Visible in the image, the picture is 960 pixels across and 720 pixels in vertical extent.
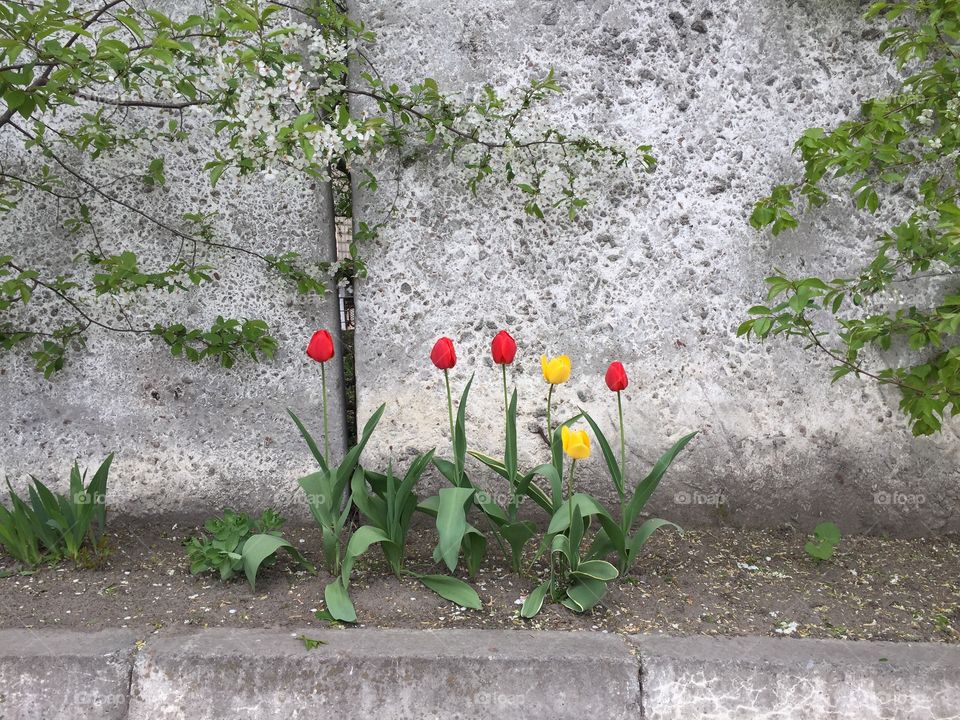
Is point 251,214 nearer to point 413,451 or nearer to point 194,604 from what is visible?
point 413,451

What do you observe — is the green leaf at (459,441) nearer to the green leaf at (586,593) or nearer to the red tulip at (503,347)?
the red tulip at (503,347)

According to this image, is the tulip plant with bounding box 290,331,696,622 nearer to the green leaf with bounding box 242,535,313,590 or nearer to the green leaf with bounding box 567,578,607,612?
the green leaf with bounding box 567,578,607,612

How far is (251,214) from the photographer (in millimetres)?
Result: 2762

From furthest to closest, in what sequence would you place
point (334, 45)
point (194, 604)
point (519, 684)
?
point (334, 45), point (194, 604), point (519, 684)

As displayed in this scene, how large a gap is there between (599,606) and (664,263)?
1167mm

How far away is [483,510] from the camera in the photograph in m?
2.33

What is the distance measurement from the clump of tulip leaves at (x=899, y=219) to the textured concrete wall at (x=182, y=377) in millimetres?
1486

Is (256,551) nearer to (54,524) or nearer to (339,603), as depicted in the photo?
(339,603)

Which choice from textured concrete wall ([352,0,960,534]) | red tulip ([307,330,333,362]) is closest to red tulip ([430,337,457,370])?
red tulip ([307,330,333,362])

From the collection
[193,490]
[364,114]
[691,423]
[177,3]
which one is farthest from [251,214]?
[691,423]

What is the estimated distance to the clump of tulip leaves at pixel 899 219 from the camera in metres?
2.46

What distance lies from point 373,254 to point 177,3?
1049 mm

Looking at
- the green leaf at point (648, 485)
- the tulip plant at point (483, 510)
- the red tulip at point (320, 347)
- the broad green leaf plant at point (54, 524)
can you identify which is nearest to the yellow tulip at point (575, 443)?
the tulip plant at point (483, 510)

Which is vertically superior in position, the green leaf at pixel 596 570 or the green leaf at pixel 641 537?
the green leaf at pixel 641 537
